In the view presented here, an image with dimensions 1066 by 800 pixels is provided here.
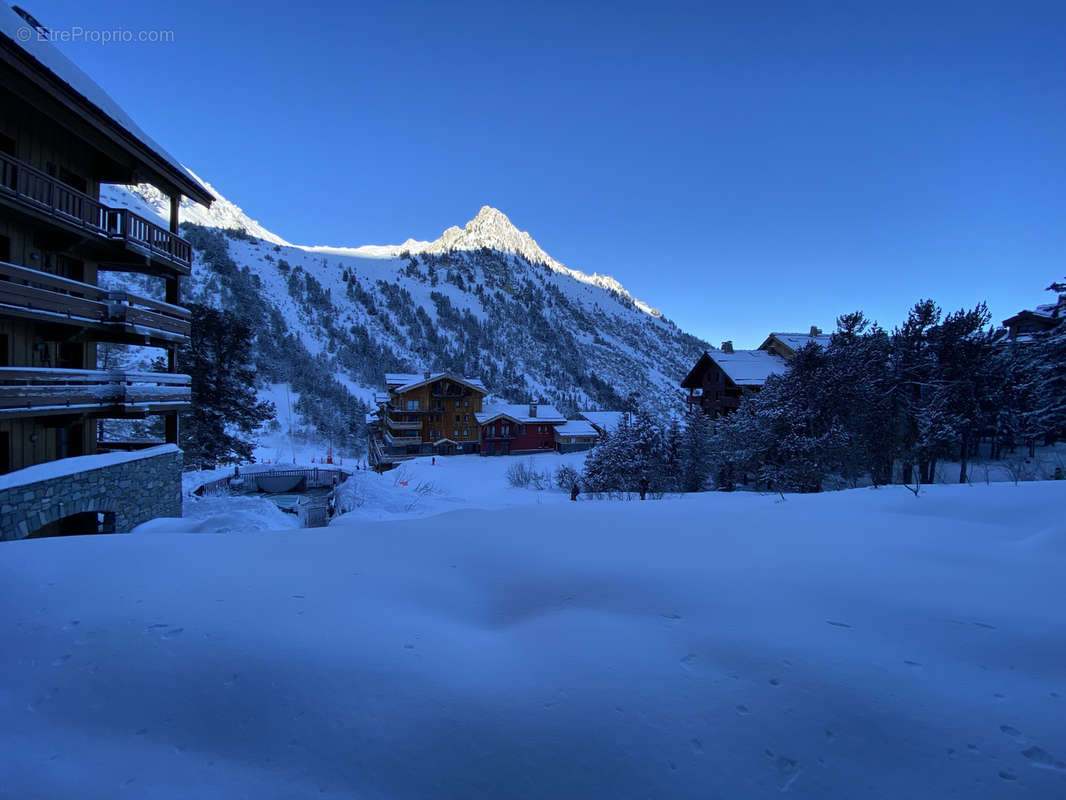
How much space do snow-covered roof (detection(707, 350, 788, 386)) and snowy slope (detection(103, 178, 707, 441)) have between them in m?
24.5

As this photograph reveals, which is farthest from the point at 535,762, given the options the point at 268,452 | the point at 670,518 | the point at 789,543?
the point at 268,452

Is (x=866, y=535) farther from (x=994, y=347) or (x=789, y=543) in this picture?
(x=994, y=347)

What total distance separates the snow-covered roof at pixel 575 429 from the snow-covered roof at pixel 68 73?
4174cm

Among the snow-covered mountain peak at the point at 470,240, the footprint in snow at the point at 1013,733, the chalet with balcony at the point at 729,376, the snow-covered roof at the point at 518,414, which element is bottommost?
the snow-covered roof at the point at 518,414

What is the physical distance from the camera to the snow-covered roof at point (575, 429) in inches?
1981

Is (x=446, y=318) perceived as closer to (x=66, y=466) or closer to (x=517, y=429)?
(x=517, y=429)

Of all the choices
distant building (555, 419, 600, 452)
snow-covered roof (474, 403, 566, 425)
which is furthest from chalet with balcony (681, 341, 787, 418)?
snow-covered roof (474, 403, 566, 425)

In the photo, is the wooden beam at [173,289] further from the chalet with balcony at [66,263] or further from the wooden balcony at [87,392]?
the wooden balcony at [87,392]

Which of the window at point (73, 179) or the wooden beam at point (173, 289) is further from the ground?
the window at point (73, 179)

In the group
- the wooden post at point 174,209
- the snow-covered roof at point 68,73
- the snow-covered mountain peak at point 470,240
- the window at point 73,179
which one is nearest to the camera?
the snow-covered roof at point 68,73

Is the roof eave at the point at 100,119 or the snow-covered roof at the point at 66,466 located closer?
the snow-covered roof at the point at 66,466

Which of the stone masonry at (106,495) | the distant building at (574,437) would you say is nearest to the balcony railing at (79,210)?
the stone masonry at (106,495)

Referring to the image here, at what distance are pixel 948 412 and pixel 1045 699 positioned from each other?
22482 mm

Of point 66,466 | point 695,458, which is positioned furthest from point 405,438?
point 66,466
